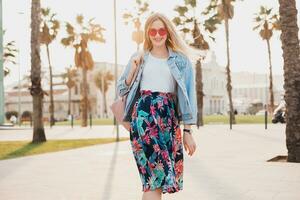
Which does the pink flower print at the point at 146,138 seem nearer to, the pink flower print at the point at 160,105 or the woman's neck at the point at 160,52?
the pink flower print at the point at 160,105

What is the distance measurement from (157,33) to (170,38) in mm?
181

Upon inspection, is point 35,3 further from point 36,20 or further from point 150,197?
point 150,197

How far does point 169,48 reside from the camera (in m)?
4.64

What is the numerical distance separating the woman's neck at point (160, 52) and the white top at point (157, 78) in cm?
13

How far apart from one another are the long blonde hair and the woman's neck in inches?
1.9

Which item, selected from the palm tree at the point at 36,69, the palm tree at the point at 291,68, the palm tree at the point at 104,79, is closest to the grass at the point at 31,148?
the palm tree at the point at 36,69

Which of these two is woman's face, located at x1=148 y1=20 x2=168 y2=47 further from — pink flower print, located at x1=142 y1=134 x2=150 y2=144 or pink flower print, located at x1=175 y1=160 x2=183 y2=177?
pink flower print, located at x1=175 y1=160 x2=183 y2=177

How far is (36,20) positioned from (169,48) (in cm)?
1554

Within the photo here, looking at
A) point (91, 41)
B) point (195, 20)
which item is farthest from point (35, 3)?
point (91, 41)

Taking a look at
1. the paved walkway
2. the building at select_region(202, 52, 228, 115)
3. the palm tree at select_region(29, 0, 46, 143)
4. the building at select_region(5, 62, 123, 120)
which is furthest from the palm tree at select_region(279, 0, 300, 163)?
the building at select_region(202, 52, 228, 115)

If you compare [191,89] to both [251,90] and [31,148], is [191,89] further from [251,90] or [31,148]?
[251,90]

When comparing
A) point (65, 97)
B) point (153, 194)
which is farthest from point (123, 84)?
point (65, 97)

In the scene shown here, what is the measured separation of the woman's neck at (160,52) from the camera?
4.61 m

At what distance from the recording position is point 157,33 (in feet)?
14.8
